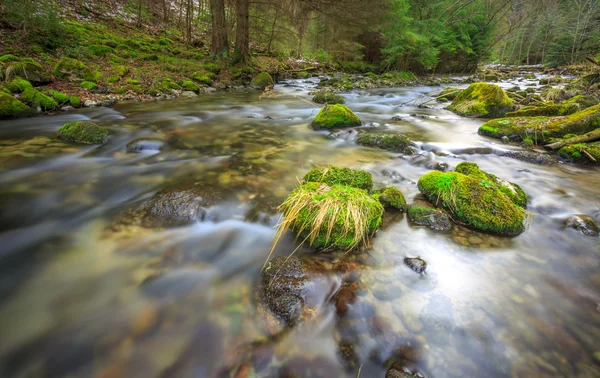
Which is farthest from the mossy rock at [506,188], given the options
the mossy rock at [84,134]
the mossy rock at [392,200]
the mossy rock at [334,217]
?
the mossy rock at [84,134]

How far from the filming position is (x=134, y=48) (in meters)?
15.2

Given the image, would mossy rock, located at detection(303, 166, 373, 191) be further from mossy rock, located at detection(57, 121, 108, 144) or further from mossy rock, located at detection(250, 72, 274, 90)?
mossy rock, located at detection(250, 72, 274, 90)

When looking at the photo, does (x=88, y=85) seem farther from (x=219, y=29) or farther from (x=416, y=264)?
(x=416, y=264)

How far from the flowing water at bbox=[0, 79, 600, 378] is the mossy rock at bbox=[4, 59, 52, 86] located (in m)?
4.85

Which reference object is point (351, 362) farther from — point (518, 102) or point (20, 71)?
point (518, 102)

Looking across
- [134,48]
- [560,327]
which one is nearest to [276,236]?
[560,327]

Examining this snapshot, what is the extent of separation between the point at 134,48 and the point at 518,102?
18.7 metres

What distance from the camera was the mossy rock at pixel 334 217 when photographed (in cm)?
300

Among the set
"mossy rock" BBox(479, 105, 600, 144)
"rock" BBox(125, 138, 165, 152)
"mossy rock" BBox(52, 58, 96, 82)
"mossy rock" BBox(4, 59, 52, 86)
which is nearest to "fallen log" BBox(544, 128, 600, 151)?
"mossy rock" BBox(479, 105, 600, 144)

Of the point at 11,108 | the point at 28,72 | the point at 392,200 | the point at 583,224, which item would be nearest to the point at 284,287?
the point at 392,200

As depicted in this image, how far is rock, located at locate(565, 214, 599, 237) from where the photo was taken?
349 centimetres

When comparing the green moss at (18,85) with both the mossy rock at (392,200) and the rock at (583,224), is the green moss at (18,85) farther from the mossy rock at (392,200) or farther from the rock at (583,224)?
the rock at (583,224)

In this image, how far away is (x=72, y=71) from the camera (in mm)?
10047

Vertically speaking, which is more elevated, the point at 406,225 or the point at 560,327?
the point at 406,225
